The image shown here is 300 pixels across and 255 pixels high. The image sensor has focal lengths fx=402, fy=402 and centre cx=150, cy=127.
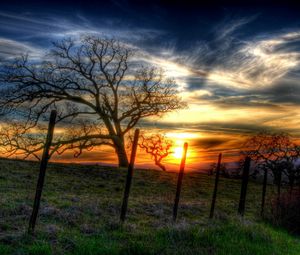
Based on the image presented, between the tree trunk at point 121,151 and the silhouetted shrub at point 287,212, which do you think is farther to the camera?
the tree trunk at point 121,151

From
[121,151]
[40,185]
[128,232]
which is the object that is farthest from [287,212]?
[121,151]

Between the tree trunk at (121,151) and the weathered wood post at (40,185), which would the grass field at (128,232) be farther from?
the tree trunk at (121,151)

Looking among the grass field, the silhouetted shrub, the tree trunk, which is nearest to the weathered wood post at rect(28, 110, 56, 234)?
the grass field

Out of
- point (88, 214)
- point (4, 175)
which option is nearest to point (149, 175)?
point (4, 175)

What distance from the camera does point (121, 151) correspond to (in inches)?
1302

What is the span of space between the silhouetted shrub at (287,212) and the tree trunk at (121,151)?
66.7 feet

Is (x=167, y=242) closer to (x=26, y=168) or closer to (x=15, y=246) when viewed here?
(x=15, y=246)

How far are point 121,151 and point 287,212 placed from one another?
825 inches

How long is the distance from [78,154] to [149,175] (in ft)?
25.1

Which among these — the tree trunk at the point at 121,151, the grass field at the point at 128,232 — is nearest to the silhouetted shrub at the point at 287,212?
the grass field at the point at 128,232

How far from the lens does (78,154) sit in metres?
32.0

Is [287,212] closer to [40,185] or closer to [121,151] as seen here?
[40,185]

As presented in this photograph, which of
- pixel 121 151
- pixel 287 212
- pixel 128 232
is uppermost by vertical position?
pixel 121 151

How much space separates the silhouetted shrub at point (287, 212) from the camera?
13000 millimetres
